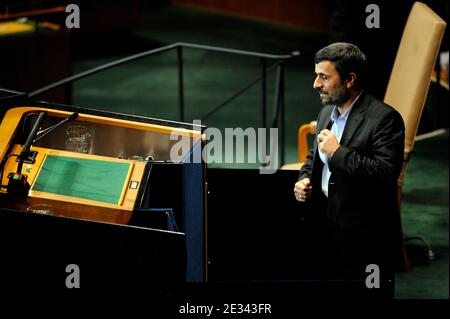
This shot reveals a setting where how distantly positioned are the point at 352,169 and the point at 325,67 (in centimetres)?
35

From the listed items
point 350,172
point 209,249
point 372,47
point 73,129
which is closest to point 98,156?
point 73,129

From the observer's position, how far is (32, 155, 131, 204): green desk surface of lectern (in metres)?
2.87

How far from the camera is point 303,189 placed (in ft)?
10.4

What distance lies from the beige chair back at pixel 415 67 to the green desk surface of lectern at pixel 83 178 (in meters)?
1.92

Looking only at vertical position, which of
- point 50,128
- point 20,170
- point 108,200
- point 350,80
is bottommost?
point 108,200

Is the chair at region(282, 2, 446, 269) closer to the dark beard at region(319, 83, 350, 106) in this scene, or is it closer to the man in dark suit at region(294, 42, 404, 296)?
the man in dark suit at region(294, 42, 404, 296)

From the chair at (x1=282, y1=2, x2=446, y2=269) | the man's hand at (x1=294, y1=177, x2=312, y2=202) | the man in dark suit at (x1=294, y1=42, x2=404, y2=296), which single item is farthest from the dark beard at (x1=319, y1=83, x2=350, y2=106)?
the chair at (x1=282, y1=2, x2=446, y2=269)

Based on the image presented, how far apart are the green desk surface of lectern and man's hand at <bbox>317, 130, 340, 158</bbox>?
2.09ft

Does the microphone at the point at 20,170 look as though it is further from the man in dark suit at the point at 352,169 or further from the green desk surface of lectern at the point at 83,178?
the man in dark suit at the point at 352,169

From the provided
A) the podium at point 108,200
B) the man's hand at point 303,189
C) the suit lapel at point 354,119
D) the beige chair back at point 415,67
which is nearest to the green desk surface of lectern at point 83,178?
the podium at point 108,200

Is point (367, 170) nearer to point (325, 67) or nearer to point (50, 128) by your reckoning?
point (325, 67)

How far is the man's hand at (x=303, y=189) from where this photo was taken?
3.16 m

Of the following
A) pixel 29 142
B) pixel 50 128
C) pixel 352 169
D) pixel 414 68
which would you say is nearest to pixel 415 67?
pixel 414 68
